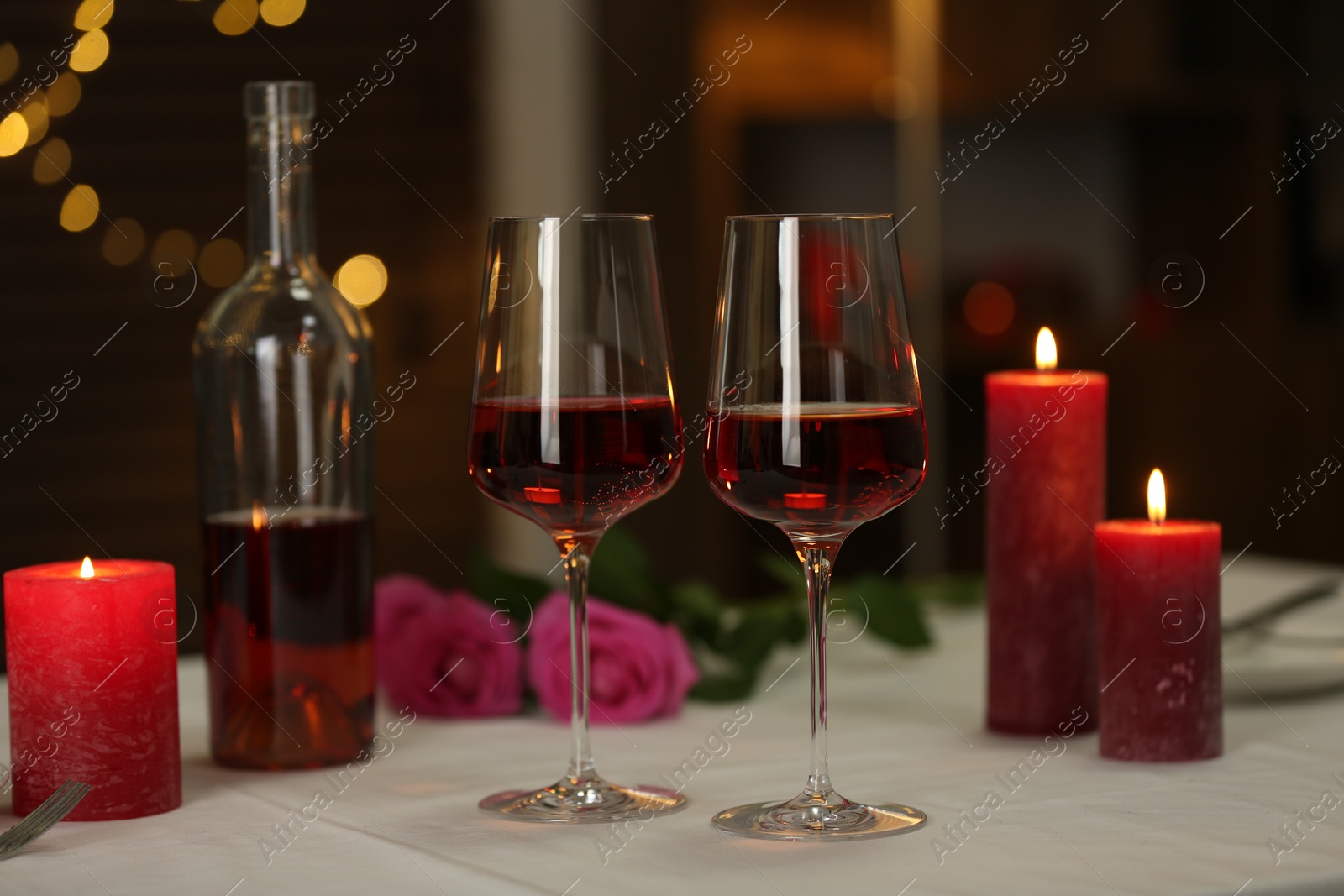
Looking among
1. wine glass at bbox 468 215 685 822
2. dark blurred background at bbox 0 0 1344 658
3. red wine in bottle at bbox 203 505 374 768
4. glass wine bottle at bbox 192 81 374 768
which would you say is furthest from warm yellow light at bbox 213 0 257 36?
wine glass at bbox 468 215 685 822

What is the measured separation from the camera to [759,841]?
782mm

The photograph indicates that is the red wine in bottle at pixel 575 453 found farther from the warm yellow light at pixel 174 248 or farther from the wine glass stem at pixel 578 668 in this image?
the warm yellow light at pixel 174 248

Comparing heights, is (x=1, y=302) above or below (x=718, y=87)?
below

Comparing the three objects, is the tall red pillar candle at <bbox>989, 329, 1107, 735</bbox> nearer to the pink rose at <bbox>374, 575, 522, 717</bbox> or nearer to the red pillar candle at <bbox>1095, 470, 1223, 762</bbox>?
the red pillar candle at <bbox>1095, 470, 1223, 762</bbox>

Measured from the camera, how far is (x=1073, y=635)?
1055 millimetres

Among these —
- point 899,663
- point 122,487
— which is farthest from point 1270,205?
point 122,487

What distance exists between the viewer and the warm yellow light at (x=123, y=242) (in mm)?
2764

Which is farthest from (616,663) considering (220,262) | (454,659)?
(220,262)

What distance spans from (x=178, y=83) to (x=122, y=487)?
739mm

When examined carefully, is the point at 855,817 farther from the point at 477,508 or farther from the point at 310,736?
the point at 477,508

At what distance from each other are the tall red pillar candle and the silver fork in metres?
0.59

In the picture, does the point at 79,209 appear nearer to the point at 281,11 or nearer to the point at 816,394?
the point at 281,11

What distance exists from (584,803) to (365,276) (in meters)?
2.26

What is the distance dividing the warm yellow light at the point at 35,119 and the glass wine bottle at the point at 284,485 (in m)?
1.89
